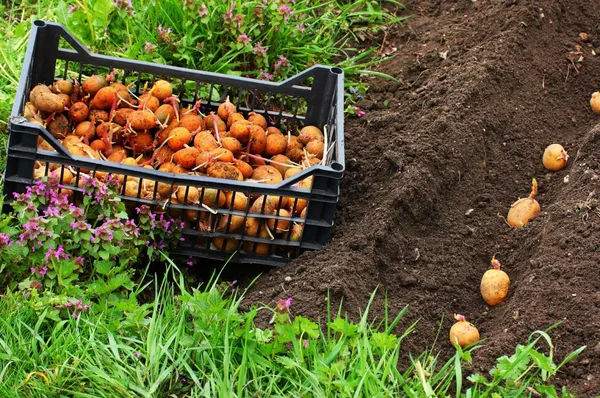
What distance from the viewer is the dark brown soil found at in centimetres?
326

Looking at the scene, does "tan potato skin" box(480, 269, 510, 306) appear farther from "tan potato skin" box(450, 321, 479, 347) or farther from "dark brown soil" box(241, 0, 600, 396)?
"tan potato skin" box(450, 321, 479, 347)

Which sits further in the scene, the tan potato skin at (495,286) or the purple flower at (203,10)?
the purple flower at (203,10)

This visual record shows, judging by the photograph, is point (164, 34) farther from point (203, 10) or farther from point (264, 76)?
point (264, 76)

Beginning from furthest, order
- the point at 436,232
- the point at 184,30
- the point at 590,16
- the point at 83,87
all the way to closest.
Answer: the point at 590,16
the point at 184,30
the point at 83,87
the point at 436,232

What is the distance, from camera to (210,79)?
13.5 ft

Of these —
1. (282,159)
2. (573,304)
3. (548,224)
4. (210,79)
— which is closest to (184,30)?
(210,79)

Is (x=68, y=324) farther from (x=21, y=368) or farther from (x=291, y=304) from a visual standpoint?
(x=291, y=304)

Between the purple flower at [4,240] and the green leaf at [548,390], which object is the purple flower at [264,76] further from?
the green leaf at [548,390]

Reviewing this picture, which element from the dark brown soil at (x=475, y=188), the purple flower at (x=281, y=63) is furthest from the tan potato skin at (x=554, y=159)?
the purple flower at (x=281, y=63)

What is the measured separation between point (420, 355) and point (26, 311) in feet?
4.45

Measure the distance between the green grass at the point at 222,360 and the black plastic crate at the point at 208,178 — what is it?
557 millimetres

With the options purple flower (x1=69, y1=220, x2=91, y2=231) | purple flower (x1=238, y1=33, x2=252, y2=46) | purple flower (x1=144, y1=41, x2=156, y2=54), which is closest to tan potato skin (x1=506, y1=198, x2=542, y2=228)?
purple flower (x1=238, y1=33, x2=252, y2=46)

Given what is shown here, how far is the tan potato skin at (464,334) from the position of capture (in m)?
3.22

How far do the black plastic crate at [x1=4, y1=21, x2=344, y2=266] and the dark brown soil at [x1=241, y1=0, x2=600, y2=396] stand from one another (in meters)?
0.17
